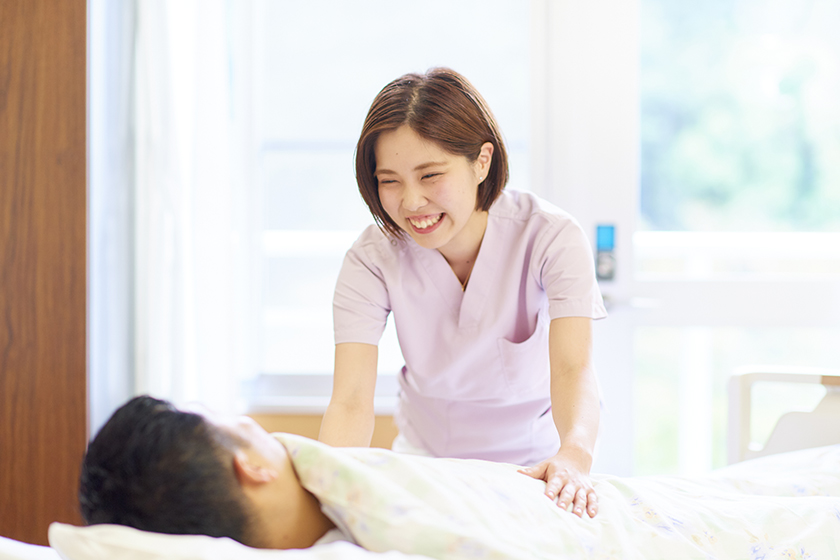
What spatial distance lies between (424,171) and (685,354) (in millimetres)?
1383

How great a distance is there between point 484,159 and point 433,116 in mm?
156

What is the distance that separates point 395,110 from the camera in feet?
3.53

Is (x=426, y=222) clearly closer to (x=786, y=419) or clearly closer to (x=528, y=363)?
(x=528, y=363)

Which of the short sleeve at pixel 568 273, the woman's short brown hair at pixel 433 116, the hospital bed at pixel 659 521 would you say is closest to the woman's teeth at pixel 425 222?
the woman's short brown hair at pixel 433 116

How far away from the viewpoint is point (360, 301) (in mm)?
1266

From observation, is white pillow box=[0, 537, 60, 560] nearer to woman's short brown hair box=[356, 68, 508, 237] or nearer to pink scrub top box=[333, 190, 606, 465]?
pink scrub top box=[333, 190, 606, 465]

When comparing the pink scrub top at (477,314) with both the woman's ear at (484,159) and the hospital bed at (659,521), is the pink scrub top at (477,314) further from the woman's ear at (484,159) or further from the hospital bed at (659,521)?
the hospital bed at (659,521)

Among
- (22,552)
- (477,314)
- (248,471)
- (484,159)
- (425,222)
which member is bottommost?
(22,552)

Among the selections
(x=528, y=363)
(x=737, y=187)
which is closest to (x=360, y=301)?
(x=528, y=363)

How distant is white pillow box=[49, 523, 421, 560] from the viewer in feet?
2.04

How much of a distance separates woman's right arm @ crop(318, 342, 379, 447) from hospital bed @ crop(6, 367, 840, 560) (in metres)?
0.48

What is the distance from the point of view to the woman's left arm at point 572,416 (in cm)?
86

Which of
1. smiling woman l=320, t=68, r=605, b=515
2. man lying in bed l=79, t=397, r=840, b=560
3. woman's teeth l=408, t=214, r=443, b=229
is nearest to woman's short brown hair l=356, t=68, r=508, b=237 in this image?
smiling woman l=320, t=68, r=605, b=515

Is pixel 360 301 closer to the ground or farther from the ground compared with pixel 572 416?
farther from the ground
